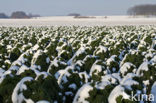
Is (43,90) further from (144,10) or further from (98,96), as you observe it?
(144,10)

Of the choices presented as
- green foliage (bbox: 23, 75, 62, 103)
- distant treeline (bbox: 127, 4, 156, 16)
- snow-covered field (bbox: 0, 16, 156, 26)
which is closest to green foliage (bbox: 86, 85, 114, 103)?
green foliage (bbox: 23, 75, 62, 103)

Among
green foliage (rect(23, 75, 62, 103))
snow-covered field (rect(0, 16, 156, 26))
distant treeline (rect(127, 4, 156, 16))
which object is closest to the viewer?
green foliage (rect(23, 75, 62, 103))

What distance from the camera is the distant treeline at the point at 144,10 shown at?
101 metres

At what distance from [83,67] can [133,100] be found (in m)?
3.48

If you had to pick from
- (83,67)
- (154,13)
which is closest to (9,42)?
(83,67)

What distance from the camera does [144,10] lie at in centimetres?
10681

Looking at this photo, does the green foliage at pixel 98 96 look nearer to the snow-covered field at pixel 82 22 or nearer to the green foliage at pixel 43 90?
the green foliage at pixel 43 90

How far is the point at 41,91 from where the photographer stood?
4.79 metres

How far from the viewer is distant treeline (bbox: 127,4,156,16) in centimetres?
10088

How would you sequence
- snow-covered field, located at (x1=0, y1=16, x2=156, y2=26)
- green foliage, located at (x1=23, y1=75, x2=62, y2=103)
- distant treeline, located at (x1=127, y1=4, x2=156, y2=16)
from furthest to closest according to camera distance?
distant treeline, located at (x1=127, y1=4, x2=156, y2=16) < snow-covered field, located at (x1=0, y1=16, x2=156, y2=26) < green foliage, located at (x1=23, y1=75, x2=62, y2=103)

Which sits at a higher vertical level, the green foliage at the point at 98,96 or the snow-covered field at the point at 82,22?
the green foliage at the point at 98,96

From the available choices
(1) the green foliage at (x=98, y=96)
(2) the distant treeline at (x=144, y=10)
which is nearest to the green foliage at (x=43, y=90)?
(1) the green foliage at (x=98, y=96)

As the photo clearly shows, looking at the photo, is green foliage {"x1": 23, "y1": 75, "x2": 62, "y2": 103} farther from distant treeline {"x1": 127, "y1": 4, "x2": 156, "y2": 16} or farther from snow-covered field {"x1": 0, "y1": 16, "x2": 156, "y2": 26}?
distant treeline {"x1": 127, "y1": 4, "x2": 156, "y2": 16}

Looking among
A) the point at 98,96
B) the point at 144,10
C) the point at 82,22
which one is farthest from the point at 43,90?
the point at 144,10
